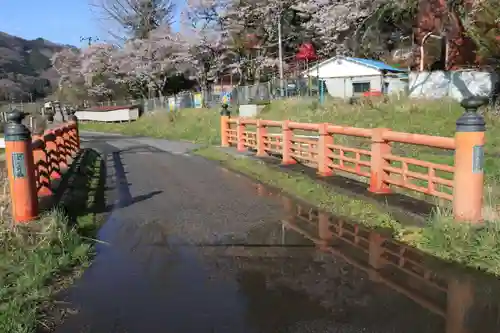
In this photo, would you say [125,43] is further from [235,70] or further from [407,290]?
[407,290]

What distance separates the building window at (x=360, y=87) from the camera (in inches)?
1185

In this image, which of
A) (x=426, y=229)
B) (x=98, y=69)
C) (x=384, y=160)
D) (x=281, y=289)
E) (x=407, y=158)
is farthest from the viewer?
(x=98, y=69)

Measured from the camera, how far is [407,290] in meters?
4.19

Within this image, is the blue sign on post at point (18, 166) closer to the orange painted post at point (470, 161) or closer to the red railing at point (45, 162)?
the red railing at point (45, 162)

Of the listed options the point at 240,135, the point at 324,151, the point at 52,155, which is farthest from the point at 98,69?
the point at 324,151

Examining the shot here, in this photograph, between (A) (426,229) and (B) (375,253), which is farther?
(A) (426,229)

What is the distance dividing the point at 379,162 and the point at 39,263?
499 cm

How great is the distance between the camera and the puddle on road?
144 inches

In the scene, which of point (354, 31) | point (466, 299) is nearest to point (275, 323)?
point (466, 299)

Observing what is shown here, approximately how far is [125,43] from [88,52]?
5.76 m

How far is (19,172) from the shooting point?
596cm

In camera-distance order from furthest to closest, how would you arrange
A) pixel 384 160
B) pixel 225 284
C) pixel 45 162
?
1. pixel 45 162
2. pixel 384 160
3. pixel 225 284

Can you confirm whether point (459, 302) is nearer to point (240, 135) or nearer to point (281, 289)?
point (281, 289)

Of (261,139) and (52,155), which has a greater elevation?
(52,155)
